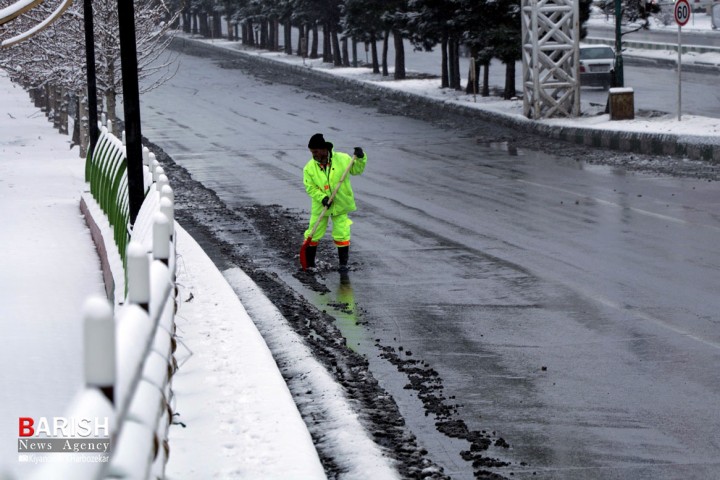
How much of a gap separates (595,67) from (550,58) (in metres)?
12.9

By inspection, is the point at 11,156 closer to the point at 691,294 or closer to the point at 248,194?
the point at 248,194

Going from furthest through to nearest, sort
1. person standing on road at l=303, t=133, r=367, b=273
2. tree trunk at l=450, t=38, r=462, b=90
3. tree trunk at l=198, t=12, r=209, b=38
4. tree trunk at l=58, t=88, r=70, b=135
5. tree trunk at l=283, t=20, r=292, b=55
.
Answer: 1. tree trunk at l=198, t=12, r=209, b=38
2. tree trunk at l=283, t=20, r=292, b=55
3. tree trunk at l=450, t=38, r=462, b=90
4. tree trunk at l=58, t=88, r=70, b=135
5. person standing on road at l=303, t=133, r=367, b=273

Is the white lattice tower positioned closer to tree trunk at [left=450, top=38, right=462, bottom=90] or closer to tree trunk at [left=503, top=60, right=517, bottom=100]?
tree trunk at [left=503, top=60, right=517, bottom=100]

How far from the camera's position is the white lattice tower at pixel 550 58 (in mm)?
28203

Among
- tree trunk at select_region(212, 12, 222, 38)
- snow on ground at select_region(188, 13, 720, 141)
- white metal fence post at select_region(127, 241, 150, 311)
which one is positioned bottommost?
snow on ground at select_region(188, 13, 720, 141)

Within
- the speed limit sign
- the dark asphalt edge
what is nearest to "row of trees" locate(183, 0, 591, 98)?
the dark asphalt edge

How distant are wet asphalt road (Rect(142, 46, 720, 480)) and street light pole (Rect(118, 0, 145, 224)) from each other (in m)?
1.78

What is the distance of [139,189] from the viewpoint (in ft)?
35.9

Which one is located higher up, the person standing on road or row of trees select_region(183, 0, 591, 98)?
row of trees select_region(183, 0, 591, 98)

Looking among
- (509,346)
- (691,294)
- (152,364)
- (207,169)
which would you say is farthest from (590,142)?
(152,364)

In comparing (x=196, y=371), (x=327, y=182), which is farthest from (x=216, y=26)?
(x=196, y=371)

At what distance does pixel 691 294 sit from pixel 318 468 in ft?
→ 18.6

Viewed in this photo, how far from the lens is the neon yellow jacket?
12.8 metres

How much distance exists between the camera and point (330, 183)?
12.8 m
